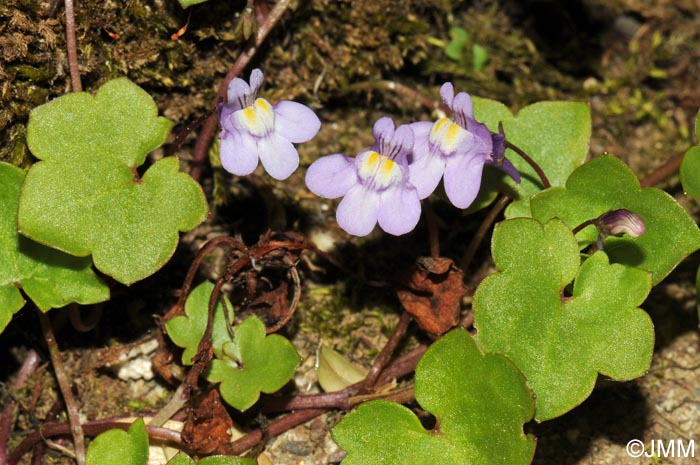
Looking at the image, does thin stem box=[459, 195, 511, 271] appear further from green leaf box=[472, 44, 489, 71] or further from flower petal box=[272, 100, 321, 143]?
green leaf box=[472, 44, 489, 71]

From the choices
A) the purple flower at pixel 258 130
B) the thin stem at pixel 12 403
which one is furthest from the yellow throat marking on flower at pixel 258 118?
the thin stem at pixel 12 403

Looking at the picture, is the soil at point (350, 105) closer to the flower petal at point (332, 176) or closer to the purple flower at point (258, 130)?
the purple flower at point (258, 130)

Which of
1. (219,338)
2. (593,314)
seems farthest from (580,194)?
(219,338)

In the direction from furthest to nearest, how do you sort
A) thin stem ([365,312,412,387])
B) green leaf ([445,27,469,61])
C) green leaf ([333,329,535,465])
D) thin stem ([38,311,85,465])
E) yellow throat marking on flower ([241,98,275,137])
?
green leaf ([445,27,469,61])
thin stem ([365,312,412,387])
thin stem ([38,311,85,465])
yellow throat marking on flower ([241,98,275,137])
green leaf ([333,329,535,465])

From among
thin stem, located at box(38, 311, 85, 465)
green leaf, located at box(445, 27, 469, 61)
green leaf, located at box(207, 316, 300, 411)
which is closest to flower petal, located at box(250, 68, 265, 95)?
green leaf, located at box(207, 316, 300, 411)
